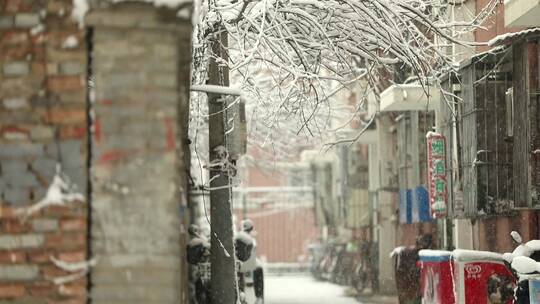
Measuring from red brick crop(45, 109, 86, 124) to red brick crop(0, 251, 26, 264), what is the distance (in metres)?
0.77

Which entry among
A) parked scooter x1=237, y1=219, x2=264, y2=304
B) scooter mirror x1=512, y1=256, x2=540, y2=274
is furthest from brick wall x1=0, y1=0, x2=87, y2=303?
parked scooter x1=237, y1=219, x2=264, y2=304

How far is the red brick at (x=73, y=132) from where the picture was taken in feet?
18.5

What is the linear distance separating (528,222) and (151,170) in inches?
363

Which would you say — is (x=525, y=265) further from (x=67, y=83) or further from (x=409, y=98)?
(x=409, y=98)

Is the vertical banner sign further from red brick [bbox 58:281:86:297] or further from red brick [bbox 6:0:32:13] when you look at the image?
red brick [bbox 6:0:32:13]

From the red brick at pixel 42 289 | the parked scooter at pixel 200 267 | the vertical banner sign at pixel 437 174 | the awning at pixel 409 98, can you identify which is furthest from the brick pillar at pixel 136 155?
the awning at pixel 409 98

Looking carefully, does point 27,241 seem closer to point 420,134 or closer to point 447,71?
point 447,71

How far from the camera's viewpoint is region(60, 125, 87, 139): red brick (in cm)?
565

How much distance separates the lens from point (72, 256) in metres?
5.59

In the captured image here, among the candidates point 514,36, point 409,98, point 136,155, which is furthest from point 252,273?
point 136,155

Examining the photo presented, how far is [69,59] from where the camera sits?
18.6ft

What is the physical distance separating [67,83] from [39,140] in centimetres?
36

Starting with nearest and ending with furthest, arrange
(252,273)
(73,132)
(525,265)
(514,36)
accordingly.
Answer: (73,132) → (525,265) → (514,36) → (252,273)

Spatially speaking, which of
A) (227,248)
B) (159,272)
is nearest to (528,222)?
(227,248)
